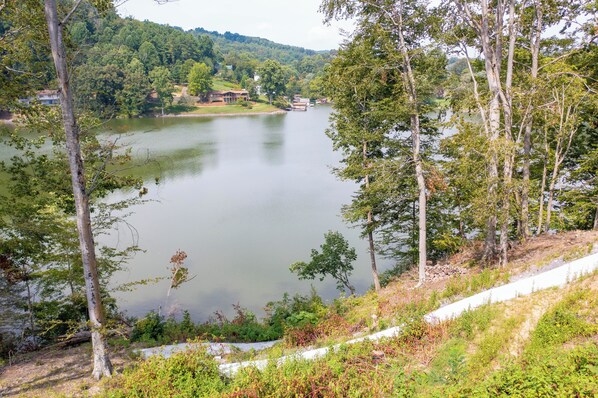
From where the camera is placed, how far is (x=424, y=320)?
6555mm

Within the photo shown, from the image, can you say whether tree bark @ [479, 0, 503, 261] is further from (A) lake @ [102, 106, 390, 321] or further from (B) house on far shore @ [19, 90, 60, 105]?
(B) house on far shore @ [19, 90, 60, 105]

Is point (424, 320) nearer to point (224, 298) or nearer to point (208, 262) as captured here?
point (224, 298)

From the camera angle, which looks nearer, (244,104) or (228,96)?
(244,104)

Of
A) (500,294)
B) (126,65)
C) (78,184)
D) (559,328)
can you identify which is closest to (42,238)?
(78,184)

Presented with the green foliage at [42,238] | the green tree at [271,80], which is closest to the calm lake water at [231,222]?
the green foliage at [42,238]

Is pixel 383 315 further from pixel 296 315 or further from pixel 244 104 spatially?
pixel 244 104

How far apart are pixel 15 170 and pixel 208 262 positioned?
955cm

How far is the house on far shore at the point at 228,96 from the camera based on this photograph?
84000 millimetres

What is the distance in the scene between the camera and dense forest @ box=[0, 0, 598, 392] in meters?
6.80

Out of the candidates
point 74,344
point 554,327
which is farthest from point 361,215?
point 74,344

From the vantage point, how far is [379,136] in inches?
478

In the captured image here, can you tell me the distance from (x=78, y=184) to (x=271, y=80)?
85.5 meters

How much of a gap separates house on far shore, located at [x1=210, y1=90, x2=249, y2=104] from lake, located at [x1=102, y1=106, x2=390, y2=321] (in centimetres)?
4410

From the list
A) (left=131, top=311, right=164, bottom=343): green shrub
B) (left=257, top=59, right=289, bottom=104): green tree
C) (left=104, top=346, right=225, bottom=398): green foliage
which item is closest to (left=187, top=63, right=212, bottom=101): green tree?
(left=257, top=59, right=289, bottom=104): green tree
